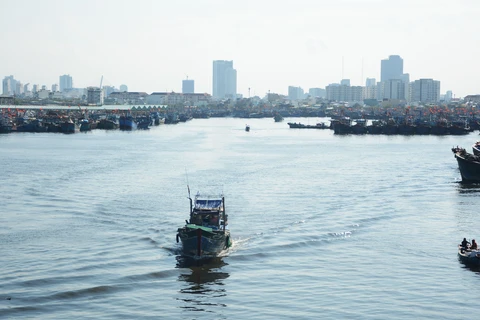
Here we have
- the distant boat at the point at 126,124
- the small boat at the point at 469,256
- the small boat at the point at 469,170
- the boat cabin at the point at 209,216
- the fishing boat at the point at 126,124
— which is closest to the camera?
the small boat at the point at 469,256

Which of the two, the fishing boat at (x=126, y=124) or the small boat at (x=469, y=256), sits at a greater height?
the fishing boat at (x=126, y=124)

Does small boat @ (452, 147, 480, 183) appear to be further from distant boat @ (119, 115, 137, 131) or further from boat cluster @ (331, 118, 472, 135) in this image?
distant boat @ (119, 115, 137, 131)

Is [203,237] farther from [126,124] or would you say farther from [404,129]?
[126,124]

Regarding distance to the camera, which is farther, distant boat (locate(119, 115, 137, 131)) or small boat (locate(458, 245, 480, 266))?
distant boat (locate(119, 115, 137, 131))

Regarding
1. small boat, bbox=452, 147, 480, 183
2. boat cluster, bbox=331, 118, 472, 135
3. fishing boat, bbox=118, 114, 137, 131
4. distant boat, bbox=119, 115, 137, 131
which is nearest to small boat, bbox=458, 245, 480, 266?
small boat, bbox=452, 147, 480, 183

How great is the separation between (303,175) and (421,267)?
103 feet

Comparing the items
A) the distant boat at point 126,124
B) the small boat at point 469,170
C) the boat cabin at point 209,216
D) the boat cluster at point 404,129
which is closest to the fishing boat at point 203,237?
the boat cabin at point 209,216

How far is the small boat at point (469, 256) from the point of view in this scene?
29.4 metres

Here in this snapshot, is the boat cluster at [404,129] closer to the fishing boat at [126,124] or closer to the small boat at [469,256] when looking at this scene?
the fishing boat at [126,124]

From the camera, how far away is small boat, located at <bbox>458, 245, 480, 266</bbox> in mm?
29359

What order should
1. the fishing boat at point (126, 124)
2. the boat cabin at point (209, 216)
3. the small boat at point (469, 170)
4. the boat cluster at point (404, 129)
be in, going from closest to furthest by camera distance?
the boat cabin at point (209, 216), the small boat at point (469, 170), the boat cluster at point (404, 129), the fishing boat at point (126, 124)

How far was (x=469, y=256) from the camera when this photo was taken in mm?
29609

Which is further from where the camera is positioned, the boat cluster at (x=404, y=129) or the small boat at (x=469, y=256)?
the boat cluster at (x=404, y=129)

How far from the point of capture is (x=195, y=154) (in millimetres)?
81438
